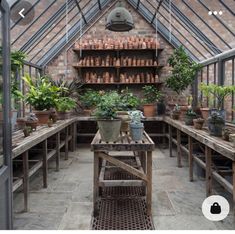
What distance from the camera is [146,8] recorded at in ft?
25.1

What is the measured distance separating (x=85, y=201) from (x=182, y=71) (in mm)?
3884

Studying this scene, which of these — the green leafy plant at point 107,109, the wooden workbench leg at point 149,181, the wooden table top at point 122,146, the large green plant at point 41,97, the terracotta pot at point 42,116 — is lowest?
the wooden workbench leg at point 149,181

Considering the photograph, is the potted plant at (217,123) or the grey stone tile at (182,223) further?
the potted plant at (217,123)

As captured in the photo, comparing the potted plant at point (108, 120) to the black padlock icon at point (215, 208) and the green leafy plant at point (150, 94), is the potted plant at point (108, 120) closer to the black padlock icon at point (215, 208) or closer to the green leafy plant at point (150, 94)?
the black padlock icon at point (215, 208)

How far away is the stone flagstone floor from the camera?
2.95m

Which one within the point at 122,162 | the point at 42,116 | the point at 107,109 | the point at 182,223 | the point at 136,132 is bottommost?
the point at 182,223

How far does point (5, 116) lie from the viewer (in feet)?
7.47

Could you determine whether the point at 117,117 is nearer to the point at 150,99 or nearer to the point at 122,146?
the point at 122,146

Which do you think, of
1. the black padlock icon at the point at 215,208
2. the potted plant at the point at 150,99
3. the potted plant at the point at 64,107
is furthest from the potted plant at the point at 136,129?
the potted plant at the point at 150,99

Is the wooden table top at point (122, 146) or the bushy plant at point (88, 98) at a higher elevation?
the bushy plant at point (88, 98)

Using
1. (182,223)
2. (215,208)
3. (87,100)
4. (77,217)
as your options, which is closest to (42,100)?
(77,217)

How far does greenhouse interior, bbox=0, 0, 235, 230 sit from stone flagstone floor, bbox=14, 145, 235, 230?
0.01 metres

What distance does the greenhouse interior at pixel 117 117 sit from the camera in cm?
298

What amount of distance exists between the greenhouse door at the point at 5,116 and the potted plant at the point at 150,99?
16.9 feet
